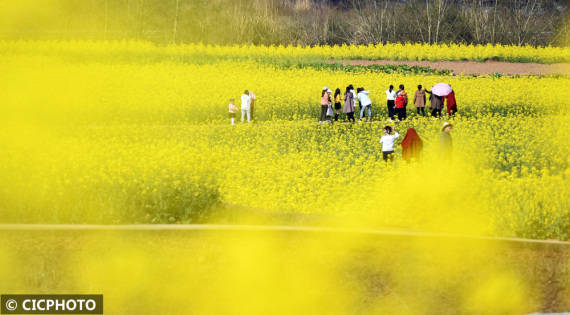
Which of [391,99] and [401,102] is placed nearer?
[401,102]

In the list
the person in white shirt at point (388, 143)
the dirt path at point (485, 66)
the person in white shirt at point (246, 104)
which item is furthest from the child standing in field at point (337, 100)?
the dirt path at point (485, 66)

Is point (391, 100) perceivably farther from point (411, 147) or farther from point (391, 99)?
point (411, 147)

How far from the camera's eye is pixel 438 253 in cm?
741

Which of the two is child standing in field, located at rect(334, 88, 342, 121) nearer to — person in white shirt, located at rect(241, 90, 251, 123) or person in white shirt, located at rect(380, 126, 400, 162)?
person in white shirt, located at rect(241, 90, 251, 123)

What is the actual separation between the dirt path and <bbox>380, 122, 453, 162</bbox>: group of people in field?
23987 mm

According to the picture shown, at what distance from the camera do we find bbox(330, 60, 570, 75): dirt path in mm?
40281

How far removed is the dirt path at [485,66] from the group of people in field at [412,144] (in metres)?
24.0

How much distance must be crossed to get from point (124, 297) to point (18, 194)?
2.66m

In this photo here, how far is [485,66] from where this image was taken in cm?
4162

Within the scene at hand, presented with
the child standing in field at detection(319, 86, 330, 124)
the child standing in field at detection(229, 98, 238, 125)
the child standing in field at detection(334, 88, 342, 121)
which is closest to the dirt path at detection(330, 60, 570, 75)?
the child standing in field at detection(334, 88, 342, 121)

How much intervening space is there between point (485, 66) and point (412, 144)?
91.1 feet

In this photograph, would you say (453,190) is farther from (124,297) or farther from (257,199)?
(124,297)

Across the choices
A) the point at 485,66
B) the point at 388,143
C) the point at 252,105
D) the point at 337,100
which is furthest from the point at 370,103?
the point at 485,66

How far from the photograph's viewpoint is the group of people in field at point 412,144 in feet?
46.7
